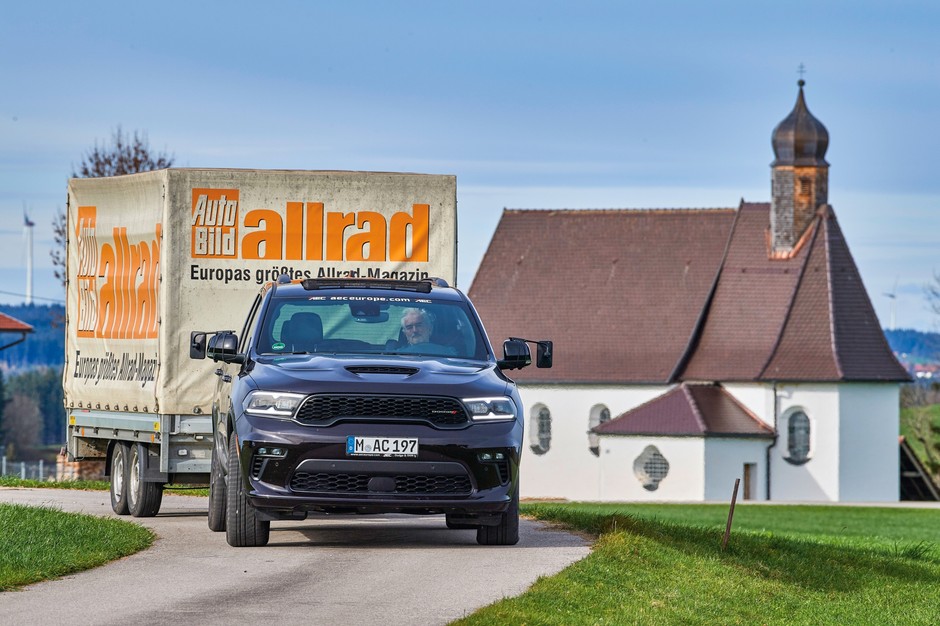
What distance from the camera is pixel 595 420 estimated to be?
76.7 m

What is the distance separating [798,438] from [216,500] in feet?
198


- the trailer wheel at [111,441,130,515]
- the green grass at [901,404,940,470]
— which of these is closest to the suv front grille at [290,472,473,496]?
the trailer wheel at [111,441,130,515]

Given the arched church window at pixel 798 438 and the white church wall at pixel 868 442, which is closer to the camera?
the white church wall at pixel 868 442

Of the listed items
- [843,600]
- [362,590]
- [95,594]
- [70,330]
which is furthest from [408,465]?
[70,330]

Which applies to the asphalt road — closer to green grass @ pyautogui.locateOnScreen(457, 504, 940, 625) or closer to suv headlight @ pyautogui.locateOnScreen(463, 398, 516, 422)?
green grass @ pyautogui.locateOnScreen(457, 504, 940, 625)

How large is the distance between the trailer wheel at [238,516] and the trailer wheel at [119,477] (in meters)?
4.21

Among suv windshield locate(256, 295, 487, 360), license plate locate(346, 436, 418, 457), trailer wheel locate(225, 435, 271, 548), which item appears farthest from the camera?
suv windshield locate(256, 295, 487, 360)

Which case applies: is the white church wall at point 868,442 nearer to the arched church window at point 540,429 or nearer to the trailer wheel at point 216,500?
the arched church window at point 540,429

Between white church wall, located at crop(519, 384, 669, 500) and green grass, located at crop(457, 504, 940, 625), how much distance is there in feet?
184

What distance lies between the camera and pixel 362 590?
10.9 metres

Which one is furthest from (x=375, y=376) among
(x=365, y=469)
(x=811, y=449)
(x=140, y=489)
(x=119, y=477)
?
(x=811, y=449)

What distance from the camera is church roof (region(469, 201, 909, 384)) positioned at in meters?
72.9

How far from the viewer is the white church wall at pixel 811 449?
72062 millimetres

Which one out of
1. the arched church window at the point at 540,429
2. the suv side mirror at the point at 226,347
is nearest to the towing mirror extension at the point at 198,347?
the suv side mirror at the point at 226,347
